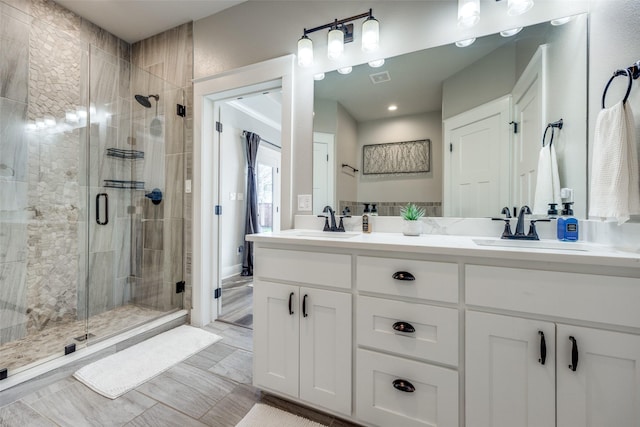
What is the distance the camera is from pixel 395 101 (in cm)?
171

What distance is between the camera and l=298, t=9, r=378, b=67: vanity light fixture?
1647 millimetres

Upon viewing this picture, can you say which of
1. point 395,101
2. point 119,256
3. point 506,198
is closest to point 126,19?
point 119,256

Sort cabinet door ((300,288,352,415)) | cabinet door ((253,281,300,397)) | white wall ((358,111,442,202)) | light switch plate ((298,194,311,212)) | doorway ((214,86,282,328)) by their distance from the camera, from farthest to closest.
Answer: doorway ((214,86,282,328)) < light switch plate ((298,194,311,212)) < white wall ((358,111,442,202)) < cabinet door ((253,281,300,397)) < cabinet door ((300,288,352,415))

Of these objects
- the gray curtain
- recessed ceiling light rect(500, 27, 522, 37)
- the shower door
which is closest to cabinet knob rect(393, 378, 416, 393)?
recessed ceiling light rect(500, 27, 522, 37)

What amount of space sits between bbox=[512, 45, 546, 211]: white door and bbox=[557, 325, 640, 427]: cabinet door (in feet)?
2.39

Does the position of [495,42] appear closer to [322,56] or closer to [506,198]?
[506,198]

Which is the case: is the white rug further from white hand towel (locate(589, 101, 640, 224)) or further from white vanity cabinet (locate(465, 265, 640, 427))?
white hand towel (locate(589, 101, 640, 224))

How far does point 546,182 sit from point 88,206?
3215 mm

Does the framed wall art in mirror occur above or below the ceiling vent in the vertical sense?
below

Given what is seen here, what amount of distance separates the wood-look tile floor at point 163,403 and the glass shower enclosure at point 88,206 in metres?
0.39

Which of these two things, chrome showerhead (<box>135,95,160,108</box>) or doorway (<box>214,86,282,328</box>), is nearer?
chrome showerhead (<box>135,95,160,108</box>)

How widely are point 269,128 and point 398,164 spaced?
3.56 metres

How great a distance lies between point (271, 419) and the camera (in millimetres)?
1285

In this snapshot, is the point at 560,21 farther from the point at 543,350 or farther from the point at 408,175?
the point at 543,350
